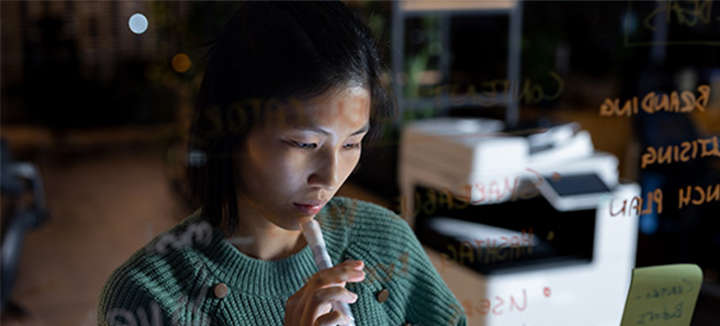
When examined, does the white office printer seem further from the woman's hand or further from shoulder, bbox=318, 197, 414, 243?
the woman's hand

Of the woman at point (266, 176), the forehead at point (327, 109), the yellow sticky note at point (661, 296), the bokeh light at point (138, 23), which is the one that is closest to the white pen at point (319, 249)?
the woman at point (266, 176)

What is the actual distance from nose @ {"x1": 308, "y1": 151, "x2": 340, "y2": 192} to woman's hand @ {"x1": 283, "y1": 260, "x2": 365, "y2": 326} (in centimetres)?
9

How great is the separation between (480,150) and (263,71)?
443 millimetres

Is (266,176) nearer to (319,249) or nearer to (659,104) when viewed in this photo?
(319,249)

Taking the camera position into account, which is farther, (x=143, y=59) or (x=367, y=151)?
(x=143, y=59)

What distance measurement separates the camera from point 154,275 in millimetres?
741

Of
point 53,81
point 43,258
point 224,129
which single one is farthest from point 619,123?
point 43,258

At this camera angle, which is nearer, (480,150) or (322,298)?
(322,298)

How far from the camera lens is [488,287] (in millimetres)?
1036

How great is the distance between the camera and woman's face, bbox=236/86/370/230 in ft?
2.48

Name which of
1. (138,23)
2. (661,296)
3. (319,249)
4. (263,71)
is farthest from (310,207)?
(661,296)

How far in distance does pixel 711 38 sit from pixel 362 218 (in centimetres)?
84

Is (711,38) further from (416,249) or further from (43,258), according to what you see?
(43,258)

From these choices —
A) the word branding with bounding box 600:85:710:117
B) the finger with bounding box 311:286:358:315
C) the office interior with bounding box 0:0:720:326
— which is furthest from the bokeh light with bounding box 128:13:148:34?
the word branding with bounding box 600:85:710:117
